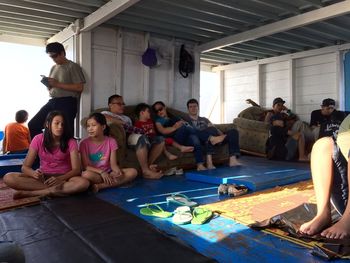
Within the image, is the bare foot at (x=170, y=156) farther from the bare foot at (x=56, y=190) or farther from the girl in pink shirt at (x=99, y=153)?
the bare foot at (x=56, y=190)

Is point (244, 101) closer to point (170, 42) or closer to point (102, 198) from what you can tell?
point (170, 42)

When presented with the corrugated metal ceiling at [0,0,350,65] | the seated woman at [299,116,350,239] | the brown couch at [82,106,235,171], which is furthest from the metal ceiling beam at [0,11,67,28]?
the seated woman at [299,116,350,239]

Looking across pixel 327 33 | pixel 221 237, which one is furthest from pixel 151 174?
pixel 327 33

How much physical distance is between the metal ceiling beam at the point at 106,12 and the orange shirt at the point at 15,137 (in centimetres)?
206

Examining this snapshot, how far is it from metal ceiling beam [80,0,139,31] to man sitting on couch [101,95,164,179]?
1.17 metres

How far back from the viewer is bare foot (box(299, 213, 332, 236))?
199 cm

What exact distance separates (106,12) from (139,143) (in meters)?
1.90

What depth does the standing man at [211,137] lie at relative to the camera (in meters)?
4.93

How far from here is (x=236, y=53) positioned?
798 centimetres

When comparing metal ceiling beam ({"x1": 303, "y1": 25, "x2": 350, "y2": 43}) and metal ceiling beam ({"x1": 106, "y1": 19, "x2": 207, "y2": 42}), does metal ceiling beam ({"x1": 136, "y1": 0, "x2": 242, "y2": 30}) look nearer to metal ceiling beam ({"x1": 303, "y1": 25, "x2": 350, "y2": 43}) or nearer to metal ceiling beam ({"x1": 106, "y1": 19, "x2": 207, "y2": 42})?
metal ceiling beam ({"x1": 106, "y1": 19, "x2": 207, "y2": 42})

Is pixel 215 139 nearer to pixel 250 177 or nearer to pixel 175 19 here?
pixel 250 177

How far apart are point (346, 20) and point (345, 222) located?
193 inches

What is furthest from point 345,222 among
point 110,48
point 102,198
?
point 110,48

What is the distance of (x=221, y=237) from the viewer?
6.90ft
